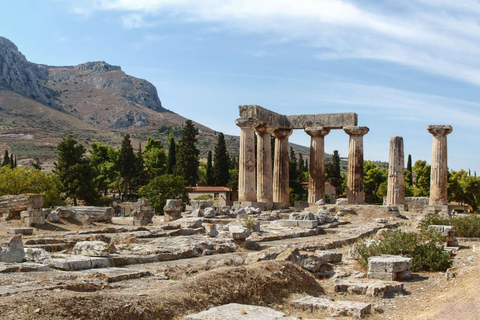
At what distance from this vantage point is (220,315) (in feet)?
24.0

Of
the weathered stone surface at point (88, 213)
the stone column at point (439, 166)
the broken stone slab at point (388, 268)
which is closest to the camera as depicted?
the broken stone slab at point (388, 268)

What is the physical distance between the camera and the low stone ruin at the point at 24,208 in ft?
74.7

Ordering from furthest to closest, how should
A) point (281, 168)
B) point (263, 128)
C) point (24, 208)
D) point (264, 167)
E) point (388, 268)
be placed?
1. point (281, 168)
2. point (264, 167)
3. point (263, 128)
4. point (24, 208)
5. point (388, 268)

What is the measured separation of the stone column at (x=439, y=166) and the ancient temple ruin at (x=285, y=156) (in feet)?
14.7

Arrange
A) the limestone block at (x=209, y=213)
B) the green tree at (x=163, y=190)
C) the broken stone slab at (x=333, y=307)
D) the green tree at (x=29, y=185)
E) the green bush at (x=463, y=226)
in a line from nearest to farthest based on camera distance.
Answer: the broken stone slab at (x=333, y=307) → the green bush at (x=463, y=226) → the limestone block at (x=209, y=213) → the green tree at (x=29, y=185) → the green tree at (x=163, y=190)

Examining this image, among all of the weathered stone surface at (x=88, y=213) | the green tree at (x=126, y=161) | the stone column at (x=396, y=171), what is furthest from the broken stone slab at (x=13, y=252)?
the green tree at (x=126, y=161)

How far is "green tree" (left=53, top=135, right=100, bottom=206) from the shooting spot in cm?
5141

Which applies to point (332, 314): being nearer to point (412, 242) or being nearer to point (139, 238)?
point (412, 242)

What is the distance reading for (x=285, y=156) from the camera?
35.4 metres

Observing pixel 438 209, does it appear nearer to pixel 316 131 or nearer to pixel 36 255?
pixel 316 131

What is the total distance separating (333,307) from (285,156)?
26.6m

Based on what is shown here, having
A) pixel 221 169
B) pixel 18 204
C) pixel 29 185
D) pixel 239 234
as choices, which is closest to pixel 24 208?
pixel 18 204

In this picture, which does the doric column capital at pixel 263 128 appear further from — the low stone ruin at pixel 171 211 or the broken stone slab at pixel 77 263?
the broken stone slab at pixel 77 263

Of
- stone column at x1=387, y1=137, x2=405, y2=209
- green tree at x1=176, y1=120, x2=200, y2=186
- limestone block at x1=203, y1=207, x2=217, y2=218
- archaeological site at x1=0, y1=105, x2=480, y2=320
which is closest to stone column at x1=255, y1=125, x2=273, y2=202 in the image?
limestone block at x1=203, y1=207, x2=217, y2=218
